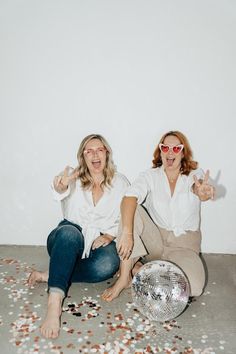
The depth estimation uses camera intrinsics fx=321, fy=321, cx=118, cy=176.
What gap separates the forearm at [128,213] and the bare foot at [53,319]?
20.3 inches

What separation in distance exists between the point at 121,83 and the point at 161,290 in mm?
1546

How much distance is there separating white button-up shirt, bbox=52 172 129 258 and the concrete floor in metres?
0.38

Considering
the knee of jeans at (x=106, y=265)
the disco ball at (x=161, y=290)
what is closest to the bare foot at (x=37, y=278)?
the knee of jeans at (x=106, y=265)

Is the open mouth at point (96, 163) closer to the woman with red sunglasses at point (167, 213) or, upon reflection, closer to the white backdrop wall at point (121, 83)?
the woman with red sunglasses at point (167, 213)

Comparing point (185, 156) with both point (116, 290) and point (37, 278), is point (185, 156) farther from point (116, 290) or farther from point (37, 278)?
point (37, 278)

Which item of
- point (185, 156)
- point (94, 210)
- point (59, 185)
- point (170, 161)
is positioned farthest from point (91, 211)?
point (185, 156)

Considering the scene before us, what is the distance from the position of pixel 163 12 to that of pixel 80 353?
225cm

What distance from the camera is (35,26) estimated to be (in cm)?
242

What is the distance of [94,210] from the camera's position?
6.89ft

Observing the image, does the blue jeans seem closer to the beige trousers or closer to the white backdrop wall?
the beige trousers

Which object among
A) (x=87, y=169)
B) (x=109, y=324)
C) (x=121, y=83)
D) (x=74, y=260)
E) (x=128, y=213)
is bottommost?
(x=109, y=324)

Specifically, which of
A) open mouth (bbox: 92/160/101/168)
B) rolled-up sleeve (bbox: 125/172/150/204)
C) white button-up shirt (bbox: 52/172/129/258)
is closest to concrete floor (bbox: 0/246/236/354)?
white button-up shirt (bbox: 52/172/129/258)

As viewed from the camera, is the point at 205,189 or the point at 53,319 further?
the point at 205,189

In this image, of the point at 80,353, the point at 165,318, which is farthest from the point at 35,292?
the point at 165,318
